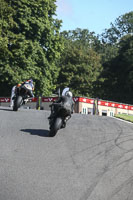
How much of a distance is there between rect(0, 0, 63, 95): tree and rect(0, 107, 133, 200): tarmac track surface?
23508 mm

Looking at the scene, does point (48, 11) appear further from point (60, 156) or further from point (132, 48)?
point (60, 156)

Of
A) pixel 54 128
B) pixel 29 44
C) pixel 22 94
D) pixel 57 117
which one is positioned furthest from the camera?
pixel 29 44

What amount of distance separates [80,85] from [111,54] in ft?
78.9

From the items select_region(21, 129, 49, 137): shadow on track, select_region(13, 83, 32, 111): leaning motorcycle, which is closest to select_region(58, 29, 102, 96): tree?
select_region(13, 83, 32, 111): leaning motorcycle

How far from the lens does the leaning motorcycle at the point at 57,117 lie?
11438mm

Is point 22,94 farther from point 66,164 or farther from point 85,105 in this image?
point 85,105

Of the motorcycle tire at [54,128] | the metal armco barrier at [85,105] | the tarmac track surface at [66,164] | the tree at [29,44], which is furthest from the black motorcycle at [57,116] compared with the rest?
the tree at [29,44]

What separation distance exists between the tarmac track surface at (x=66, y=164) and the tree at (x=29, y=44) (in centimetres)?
2351

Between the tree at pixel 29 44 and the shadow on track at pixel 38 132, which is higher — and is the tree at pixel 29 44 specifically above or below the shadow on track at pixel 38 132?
above

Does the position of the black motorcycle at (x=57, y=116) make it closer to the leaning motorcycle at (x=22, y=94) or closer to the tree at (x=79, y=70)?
the leaning motorcycle at (x=22, y=94)

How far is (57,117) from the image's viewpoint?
1179cm

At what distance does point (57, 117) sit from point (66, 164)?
12.2 ft

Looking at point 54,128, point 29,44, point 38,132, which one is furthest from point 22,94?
point 29,44

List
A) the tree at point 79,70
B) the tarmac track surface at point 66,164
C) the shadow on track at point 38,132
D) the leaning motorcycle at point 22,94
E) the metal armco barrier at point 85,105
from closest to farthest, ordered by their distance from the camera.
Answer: the tarmac track surface at point 66,164 < the shadow on track at point 38,132 < the leaning motorcycle at point 22,94 < the metal armco barrier at point 85,105 < the tree at point 79,70
